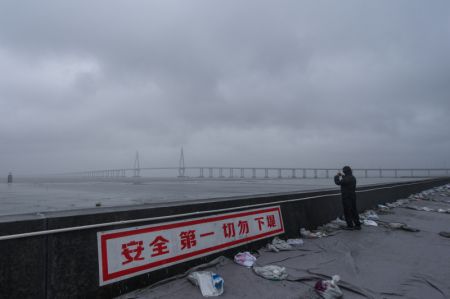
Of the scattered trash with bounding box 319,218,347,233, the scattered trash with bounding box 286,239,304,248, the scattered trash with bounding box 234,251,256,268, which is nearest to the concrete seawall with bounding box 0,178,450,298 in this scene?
the scattered trash with bounding box 234,251,256,268

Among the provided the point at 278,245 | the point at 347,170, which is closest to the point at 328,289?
the point at 278,245

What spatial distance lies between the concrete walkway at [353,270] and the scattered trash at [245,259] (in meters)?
0.11

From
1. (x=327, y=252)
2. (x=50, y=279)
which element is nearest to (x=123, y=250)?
(x=50, y=279)

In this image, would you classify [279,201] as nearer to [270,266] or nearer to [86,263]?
[270,266]

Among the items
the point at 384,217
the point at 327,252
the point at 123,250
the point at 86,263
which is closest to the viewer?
the point at 86,263

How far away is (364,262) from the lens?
5562 mm

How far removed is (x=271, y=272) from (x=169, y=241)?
1687 millimetres

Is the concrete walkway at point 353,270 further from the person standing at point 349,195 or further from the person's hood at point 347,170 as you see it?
the person's hood at point 347,170

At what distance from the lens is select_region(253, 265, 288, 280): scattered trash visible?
449 cm

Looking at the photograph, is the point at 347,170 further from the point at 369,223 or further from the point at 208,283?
the point at 208,283

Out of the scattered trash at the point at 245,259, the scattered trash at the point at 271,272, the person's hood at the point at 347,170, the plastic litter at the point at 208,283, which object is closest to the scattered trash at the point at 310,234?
the person's hood at the point at 347,170

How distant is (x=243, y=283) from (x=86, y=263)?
221cm

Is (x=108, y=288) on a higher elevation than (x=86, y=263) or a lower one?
lower

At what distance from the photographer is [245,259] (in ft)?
17.3
